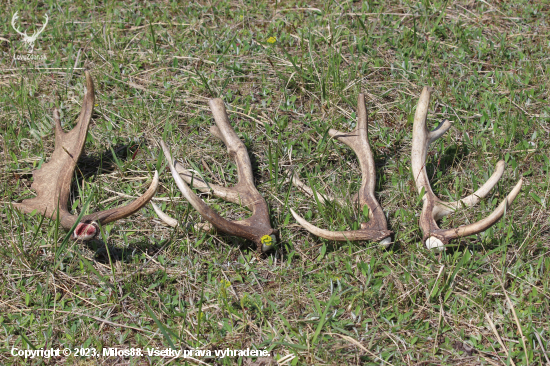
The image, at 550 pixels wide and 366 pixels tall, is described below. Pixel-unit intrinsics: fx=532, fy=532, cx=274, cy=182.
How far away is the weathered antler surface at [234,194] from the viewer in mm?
2811

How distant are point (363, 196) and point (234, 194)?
788 millimetres

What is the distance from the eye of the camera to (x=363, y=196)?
3207 mm

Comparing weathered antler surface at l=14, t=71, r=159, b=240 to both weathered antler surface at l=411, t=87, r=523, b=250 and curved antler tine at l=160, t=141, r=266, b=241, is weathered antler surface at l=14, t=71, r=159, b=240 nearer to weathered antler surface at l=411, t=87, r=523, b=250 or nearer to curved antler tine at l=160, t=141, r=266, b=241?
curved antler tine at l=160, t=141, r=266, b=241

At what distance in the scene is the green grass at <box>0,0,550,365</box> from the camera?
271 cm

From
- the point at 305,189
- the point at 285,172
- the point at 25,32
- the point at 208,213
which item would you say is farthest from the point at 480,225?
the point at 25,32

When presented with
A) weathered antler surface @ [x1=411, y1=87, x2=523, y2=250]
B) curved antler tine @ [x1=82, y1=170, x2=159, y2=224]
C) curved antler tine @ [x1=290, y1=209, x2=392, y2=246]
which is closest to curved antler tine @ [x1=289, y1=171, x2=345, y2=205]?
curved antler tine @ [x1=290, y1=209, x2=392, y2=246]

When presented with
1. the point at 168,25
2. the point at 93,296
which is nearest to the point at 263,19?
the point at 168,25

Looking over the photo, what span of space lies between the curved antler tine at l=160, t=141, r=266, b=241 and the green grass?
0.69 feet

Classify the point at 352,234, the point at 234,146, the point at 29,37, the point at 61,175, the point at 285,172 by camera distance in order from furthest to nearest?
1. the point at 29,37
2. the point at 285,172
3. the point at 234,146
4. the point at 61,175
5. the point at 352,234

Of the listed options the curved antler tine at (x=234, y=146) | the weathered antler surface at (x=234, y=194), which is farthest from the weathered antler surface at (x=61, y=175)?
the curved antler tine at (x=234, y=146)

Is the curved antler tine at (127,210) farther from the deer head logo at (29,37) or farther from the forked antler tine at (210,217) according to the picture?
the deer head logo at (29,37)

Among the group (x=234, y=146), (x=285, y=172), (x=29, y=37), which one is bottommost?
(x=285, y=172)

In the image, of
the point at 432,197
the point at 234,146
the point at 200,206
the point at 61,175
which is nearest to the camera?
the point at 200,206

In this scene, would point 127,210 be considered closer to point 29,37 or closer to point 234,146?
point 234,146
